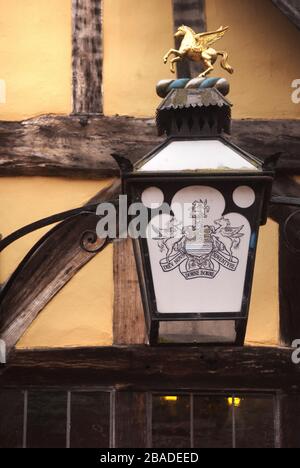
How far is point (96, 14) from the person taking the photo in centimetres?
529

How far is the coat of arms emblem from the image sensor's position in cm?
354

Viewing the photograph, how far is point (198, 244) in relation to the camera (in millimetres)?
3541

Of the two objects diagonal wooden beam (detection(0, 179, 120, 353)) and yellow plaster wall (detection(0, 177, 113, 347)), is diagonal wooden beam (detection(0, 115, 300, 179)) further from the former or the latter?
diagonal wooden beam (detection(0, 179, 120, 353))

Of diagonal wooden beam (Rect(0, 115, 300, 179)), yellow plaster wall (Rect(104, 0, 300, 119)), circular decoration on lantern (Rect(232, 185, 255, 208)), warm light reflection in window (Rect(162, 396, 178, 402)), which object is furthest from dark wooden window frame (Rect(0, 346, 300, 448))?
circular decoration on lantern (Rect(232, 185, 255, 208))

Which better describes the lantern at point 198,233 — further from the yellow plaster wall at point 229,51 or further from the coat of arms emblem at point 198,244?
the yellow plaster wall at point 229,51

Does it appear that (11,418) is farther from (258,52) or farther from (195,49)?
(258,52)

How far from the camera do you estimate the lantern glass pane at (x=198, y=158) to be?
3579 millimetres

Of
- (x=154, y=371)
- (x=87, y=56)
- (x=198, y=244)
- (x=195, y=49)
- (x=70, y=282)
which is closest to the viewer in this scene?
(x=198, y=244)

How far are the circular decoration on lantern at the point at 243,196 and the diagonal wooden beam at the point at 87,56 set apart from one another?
68.5 inches

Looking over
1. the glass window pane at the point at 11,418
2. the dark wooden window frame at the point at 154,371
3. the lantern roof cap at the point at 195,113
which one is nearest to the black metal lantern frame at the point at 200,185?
the lantern roof cap at the point at 195,113

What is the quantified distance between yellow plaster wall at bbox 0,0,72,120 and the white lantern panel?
1794 millimetres

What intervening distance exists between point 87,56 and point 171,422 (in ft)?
6.17

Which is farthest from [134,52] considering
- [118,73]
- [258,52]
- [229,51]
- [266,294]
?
[266,294]

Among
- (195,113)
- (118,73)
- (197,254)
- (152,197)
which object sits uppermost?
(118,73)
